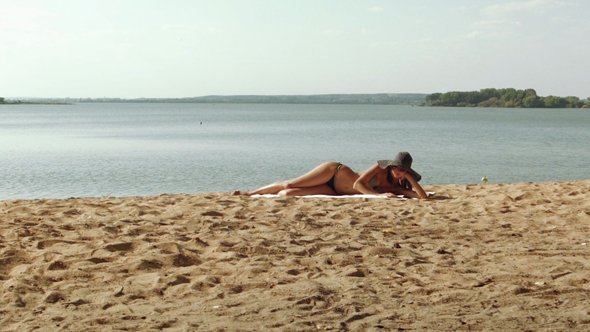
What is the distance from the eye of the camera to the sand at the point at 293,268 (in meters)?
3.90

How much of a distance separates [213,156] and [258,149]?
5685 millimetres

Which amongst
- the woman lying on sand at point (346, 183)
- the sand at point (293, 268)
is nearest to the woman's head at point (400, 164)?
the woman lying on sand at point (346, 183)

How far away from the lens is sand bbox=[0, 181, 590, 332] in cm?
390

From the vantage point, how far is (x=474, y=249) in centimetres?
589

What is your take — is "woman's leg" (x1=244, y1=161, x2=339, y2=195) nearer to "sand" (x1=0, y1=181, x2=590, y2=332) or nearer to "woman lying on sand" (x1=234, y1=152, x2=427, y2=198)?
"woman lying on sand" (x1=234, y1=152, x2=427, y2=198)

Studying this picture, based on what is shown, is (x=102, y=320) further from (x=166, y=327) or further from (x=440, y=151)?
(x=440, y=151)

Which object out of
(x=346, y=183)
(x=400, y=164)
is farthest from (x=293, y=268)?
(x=346, y=183)

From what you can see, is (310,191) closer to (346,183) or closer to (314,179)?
(314,179)

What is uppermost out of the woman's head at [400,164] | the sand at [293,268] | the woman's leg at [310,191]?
the woman's head at [400,164]

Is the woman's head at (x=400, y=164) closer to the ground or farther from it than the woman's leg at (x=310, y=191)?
farther from it

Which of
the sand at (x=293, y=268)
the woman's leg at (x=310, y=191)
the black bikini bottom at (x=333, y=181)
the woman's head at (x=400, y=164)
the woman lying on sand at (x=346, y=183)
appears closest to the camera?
the sand at (x=293, y=268)

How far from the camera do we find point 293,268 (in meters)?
5.12

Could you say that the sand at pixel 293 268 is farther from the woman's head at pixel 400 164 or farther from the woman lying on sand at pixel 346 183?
the woman lying on sand at pixel 346 183

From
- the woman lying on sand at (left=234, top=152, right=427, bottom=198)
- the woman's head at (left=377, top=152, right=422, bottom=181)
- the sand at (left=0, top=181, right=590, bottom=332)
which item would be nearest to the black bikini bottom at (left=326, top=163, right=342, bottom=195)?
the woman lying on sand at (left=234, top=152, right=427, bottom=198)
